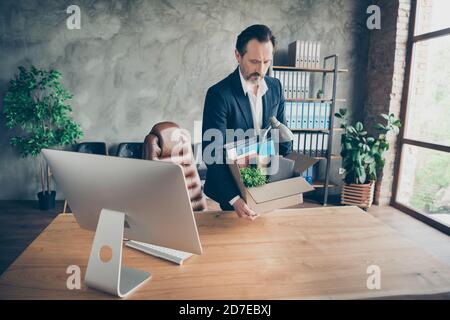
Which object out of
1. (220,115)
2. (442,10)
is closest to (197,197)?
(220,115)

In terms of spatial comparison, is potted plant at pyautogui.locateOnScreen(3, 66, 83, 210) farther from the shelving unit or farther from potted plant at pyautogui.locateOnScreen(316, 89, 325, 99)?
potted plant at pyautogui.locateOnScreen(316, 89, 325, 99)

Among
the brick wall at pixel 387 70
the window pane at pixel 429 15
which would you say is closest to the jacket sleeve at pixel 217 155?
the brick wall at pixel 387 70

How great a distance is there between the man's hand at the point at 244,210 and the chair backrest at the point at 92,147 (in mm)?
3137

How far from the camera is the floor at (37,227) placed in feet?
10.3

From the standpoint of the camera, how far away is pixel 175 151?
225 centimetres

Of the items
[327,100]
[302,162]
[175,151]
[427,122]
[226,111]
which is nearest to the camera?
[302,162]

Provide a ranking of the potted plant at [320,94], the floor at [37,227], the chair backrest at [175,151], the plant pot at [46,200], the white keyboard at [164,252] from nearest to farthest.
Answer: the white keyboard at [164,252] < the chair backrest at [175,151] < the floor at [37,227] < the plant pot at [46,200] < the potted plant at [320,94]

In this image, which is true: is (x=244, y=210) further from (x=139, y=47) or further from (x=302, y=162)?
(x=139, y=47)

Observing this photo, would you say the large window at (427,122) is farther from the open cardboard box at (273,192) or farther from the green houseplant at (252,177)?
the green houseplant at (252,177)

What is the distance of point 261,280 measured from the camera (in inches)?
44.4

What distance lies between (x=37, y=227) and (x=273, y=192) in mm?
3073

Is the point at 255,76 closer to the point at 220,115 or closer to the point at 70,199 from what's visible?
the point at 220,115

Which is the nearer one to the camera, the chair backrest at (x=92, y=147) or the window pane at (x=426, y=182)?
the window pane at (x=426, y=182)

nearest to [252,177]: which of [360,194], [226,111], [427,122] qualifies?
[226,111]
